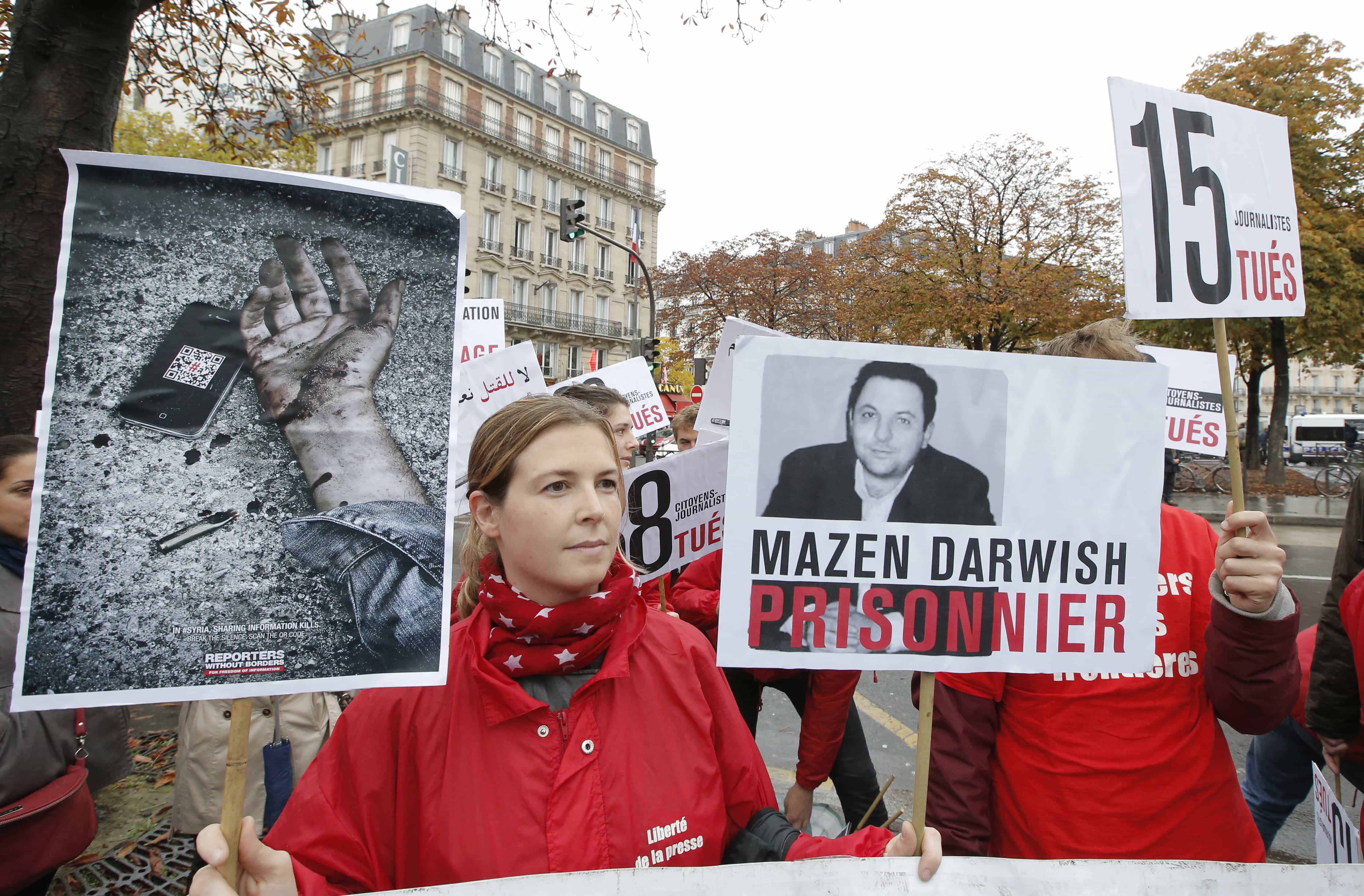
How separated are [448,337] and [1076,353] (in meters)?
1.53

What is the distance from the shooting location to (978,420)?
4.51 ft

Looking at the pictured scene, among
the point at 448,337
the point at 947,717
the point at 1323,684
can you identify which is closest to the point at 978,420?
the point at 947,717

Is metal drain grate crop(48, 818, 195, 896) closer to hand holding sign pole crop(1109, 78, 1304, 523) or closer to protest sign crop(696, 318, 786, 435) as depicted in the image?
protest sign crop(696, 318, 786, 435)

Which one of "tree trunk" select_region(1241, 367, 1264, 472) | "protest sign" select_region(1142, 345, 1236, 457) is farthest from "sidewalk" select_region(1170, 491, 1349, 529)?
"protest sign" select_region(1142, 345, 1236, 457)

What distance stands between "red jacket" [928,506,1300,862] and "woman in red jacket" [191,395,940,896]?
1.76ft

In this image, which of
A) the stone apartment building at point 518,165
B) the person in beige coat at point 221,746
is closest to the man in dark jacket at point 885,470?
the person in beige coat at point 221,746

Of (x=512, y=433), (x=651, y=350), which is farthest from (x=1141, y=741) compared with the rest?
(x=651, y=350)

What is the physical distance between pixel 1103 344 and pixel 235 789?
6.56 ft

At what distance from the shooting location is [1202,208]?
165 centimetres

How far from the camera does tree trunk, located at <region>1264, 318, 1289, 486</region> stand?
18156mm

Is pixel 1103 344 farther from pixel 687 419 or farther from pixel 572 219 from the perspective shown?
pixel 572 219

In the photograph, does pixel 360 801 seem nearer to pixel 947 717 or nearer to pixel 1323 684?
pixel 947 717

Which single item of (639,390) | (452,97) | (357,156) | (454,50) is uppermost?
(454,50)

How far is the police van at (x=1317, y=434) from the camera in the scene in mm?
33000
